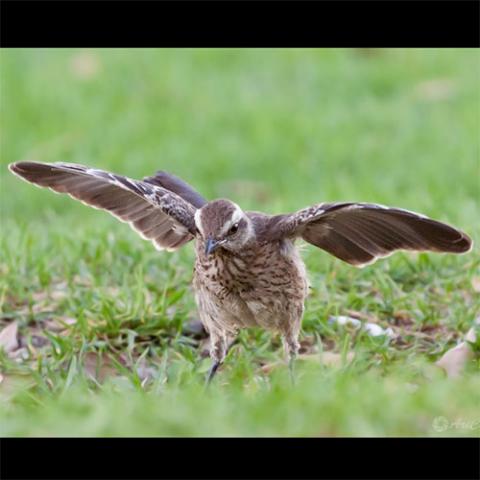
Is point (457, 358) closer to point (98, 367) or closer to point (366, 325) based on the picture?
point (366, 325)

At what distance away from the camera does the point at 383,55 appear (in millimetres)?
15227

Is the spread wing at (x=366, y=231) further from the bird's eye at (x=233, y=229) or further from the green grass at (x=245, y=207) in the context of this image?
the green grass at (x=245, y=207)

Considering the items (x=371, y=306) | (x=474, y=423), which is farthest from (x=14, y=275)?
(x=474, y=423)

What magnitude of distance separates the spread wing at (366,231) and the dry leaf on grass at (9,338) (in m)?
1.79

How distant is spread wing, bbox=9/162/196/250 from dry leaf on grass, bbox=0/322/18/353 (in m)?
0.89

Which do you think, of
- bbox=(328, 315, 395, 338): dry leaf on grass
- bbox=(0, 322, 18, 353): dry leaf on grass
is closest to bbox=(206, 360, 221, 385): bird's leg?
bbox=(328, 315, 395, 338): dry leaf on grass

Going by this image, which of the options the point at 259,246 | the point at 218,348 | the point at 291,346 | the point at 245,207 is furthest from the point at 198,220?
the point at 245,207

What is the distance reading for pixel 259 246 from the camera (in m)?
6.77

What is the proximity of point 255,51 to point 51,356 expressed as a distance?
29.8 ft

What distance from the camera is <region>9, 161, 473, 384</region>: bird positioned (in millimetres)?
6551

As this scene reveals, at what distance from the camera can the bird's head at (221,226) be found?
6457 mm

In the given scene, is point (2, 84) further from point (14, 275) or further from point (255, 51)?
point (14, 275)

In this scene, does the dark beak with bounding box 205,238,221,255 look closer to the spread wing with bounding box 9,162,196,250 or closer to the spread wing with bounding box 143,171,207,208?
the spread wing with bounding box 9,162,196,250

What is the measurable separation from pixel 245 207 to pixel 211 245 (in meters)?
4.10
